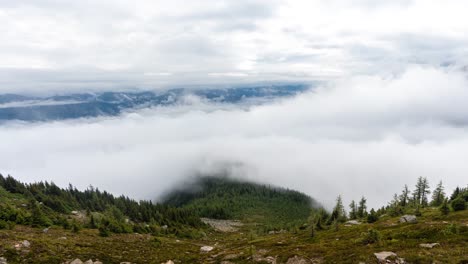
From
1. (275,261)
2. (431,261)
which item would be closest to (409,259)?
(431,261)

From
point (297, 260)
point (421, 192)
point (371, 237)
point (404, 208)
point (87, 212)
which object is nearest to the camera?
point (297, 260)

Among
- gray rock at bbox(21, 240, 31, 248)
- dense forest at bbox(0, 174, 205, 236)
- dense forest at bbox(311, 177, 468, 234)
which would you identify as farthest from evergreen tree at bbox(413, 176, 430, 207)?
gray rock at bbox(21, 240, 31, 248)

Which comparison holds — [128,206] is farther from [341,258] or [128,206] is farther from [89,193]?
[341,258]

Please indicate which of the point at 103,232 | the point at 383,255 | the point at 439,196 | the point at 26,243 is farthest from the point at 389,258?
the point at 439,196

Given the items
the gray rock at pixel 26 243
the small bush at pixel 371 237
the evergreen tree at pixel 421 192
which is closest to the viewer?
the gray rock at pixel 26 243

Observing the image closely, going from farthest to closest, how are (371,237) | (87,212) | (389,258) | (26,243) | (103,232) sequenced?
1. (87,212)
2. (103,232)
3. (371,237)
4. (26,243)
5. (389,258)

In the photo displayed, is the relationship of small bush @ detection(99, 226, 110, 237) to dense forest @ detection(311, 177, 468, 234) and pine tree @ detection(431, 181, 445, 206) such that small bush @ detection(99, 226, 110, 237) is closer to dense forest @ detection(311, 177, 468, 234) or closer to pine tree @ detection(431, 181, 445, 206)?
dense forest @ detection(311, 177, 468, 234)

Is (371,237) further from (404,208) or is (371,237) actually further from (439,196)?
(439,196)

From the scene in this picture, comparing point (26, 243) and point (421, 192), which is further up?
point (26, 243)

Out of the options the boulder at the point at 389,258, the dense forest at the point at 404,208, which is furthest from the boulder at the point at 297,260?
the dense forest at the point at 404,208

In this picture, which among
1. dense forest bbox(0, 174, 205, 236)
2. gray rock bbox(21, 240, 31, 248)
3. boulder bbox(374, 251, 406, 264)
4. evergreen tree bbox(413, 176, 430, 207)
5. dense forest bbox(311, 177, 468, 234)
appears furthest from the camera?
evergreen tree bbox(413, 176, 430, 207)

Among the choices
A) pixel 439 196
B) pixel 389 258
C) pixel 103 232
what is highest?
pixel 389 258

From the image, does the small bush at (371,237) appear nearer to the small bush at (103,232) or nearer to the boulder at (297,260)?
the boulder at (297,260)

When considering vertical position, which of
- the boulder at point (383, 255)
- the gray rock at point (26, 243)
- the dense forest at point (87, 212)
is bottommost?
the dense forest at point (87, 212)
